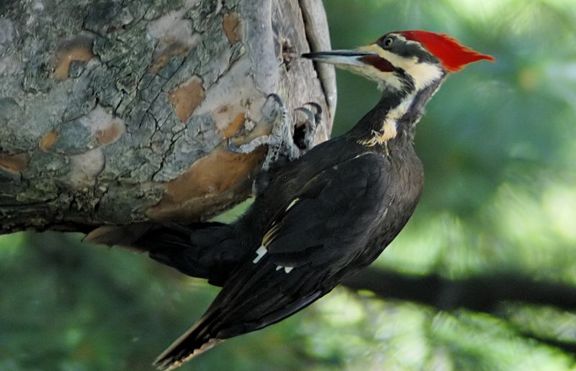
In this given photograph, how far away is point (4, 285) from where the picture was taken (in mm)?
2297

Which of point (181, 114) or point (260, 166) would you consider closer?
point (181, 114)

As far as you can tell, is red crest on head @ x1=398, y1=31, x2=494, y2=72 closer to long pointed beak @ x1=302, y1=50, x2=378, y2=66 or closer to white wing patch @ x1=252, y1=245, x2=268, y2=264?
long pointed beak @ x1=302, y1=50, x2=378, y2=66

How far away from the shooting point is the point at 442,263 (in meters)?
2.51

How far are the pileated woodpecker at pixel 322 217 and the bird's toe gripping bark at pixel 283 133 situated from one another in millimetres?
33

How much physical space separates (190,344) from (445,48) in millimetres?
607

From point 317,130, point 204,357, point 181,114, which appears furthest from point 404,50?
point 204,357

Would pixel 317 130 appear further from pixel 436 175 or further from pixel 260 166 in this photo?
pixel 436 175

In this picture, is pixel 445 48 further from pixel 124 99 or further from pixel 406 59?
pixel 124 99

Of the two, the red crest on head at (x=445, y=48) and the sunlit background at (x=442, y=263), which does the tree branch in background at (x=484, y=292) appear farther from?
the red crest on head at (x=445, y=48)

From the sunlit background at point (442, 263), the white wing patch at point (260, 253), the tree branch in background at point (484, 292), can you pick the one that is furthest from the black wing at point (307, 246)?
the tree branch in background at point (484, 292)

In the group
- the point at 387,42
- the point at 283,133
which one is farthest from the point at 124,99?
the point at 387,42

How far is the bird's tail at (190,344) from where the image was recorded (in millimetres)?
1858

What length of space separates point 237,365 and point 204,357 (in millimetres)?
68

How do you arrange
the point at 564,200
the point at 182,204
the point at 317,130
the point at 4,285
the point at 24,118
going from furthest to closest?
the point at 564,200 → the point at 4,285 → the point at 317,130 → the point at 182,204 → the point at 24,118
